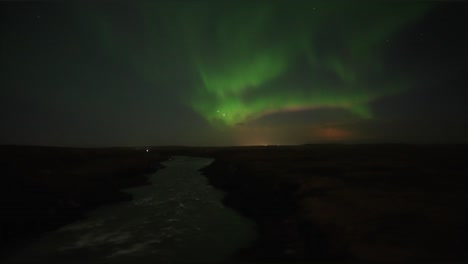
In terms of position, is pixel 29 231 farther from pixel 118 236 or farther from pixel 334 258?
pixel 334 258

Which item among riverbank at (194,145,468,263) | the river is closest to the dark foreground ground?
riverbank at (194,145,468,263)

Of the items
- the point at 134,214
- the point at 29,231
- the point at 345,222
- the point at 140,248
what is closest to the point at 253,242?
the point at 345,222

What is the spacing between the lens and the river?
52.3ft

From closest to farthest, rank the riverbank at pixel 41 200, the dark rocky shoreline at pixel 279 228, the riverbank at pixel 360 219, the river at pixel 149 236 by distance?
the riverbank at pixel 360 219
the dark rocky shoreline at pixel 279 228
the river at pixel 149 236
the riverbank at pixel 41 200

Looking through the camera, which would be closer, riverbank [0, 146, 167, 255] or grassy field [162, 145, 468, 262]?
grassy field [162, 145, 468, 262]

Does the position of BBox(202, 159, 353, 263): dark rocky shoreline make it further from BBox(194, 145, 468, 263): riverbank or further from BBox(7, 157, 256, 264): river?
BBox(7, 157, 256, 264): river

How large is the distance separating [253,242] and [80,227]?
38.8ft

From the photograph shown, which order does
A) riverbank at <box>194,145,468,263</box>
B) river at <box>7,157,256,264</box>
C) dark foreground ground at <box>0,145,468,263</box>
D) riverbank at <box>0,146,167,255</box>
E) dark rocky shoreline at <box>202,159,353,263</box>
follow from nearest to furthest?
riverbank at <box>194,145,468,263</box>, dark foreground ground at <box>0,145,468,263</box>, dark rocky shoreline at <box>202,159,353,263</box>, river at <box>7,157,256,264</box>, riverbank at <box>0,146,167,255</box>

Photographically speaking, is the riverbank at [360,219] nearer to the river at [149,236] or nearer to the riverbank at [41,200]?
the river at [149,236]

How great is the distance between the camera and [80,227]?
21062 millimetres

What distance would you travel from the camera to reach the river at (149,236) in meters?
16.0

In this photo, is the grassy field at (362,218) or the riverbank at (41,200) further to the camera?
the riverbank at (41,200)

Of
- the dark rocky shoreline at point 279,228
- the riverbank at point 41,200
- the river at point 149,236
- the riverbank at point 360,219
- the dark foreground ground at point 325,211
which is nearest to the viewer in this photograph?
the riverbank at point 360,219

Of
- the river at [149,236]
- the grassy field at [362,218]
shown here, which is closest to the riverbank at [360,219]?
the grassy field at [362,218]
